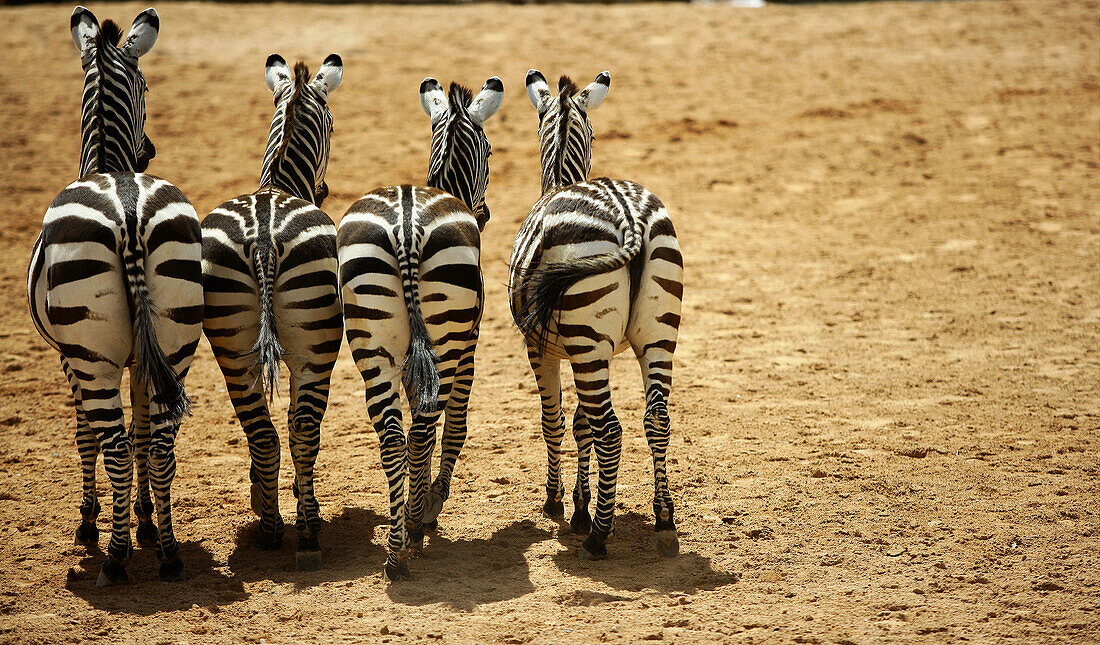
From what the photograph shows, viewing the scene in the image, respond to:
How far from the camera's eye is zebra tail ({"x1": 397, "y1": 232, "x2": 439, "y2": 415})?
201 inches

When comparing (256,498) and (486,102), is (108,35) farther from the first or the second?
(256,498)

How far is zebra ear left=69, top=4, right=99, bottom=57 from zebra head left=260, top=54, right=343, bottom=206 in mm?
1229

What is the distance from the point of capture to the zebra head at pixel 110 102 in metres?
5.85

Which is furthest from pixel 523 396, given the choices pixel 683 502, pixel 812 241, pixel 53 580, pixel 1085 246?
pixel 1085 246

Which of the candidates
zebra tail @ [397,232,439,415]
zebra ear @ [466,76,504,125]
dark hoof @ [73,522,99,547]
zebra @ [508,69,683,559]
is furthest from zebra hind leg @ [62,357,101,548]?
zebra ear @ [466,76,504,125]

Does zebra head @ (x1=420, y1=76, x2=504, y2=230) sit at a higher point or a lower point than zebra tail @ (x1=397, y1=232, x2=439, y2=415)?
higher

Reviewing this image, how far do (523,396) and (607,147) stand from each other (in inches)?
274

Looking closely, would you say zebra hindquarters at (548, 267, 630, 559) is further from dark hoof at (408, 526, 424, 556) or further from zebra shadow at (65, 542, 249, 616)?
zebra shadow at (65, 542, 249, 616)

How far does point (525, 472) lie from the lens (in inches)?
268

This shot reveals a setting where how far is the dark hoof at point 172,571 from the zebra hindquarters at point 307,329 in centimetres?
67

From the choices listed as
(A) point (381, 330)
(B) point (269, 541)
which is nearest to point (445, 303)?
(A) point (381, 330)

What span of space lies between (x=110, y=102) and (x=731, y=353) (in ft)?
18.7

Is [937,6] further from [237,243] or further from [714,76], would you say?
[237,243]

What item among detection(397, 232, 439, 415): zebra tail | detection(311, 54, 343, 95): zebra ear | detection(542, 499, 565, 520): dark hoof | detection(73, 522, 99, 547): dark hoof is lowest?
detection(542, 499, 565, 520): dark hoof
